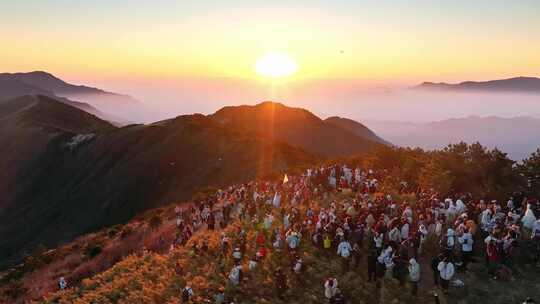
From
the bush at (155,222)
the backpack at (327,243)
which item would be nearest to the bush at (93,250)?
the bush at (155,222)

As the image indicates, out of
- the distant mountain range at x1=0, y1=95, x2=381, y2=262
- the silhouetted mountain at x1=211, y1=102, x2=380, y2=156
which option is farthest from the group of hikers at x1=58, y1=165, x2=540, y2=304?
the silhouetted mountain at x1=211, y1=102, x2=380, y2=156

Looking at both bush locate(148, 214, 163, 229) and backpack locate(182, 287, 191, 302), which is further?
bush locate(148, 214, 163, 229)

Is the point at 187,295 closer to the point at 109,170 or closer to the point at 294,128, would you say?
the point at 109,170

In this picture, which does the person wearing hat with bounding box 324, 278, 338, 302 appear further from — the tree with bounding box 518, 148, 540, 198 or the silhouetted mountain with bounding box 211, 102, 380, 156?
the silhouetted mountain with bounding box 211, 102, 380, 156

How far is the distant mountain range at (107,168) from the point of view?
7000 cm

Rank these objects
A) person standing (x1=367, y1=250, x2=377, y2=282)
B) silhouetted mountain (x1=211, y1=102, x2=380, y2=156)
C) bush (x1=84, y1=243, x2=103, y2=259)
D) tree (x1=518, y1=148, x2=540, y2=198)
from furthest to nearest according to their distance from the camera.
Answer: silhouetted mountain (x1=211, y1=102, x2=380, y2=156) → bush (x1=84, y1=243, x2=103, y2=259) → tree (x1=518, y1=148, x2=540, y2=198) → person standing (x1=367, y1=250, x2=377, y2=282)

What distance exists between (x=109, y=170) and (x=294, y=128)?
275 ft

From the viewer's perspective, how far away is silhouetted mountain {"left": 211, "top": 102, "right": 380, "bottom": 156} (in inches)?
5965

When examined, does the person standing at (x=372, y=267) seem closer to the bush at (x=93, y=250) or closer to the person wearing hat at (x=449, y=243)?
→ the person wearing hat at (x=449, y=243)

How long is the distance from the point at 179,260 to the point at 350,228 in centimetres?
940

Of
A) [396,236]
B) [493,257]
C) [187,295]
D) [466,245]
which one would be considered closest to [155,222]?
[187,295]

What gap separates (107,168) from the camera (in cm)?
9212

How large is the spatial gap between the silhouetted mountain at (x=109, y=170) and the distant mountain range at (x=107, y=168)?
197 millimetres

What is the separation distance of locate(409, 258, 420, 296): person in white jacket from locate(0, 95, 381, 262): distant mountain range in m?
40.0
